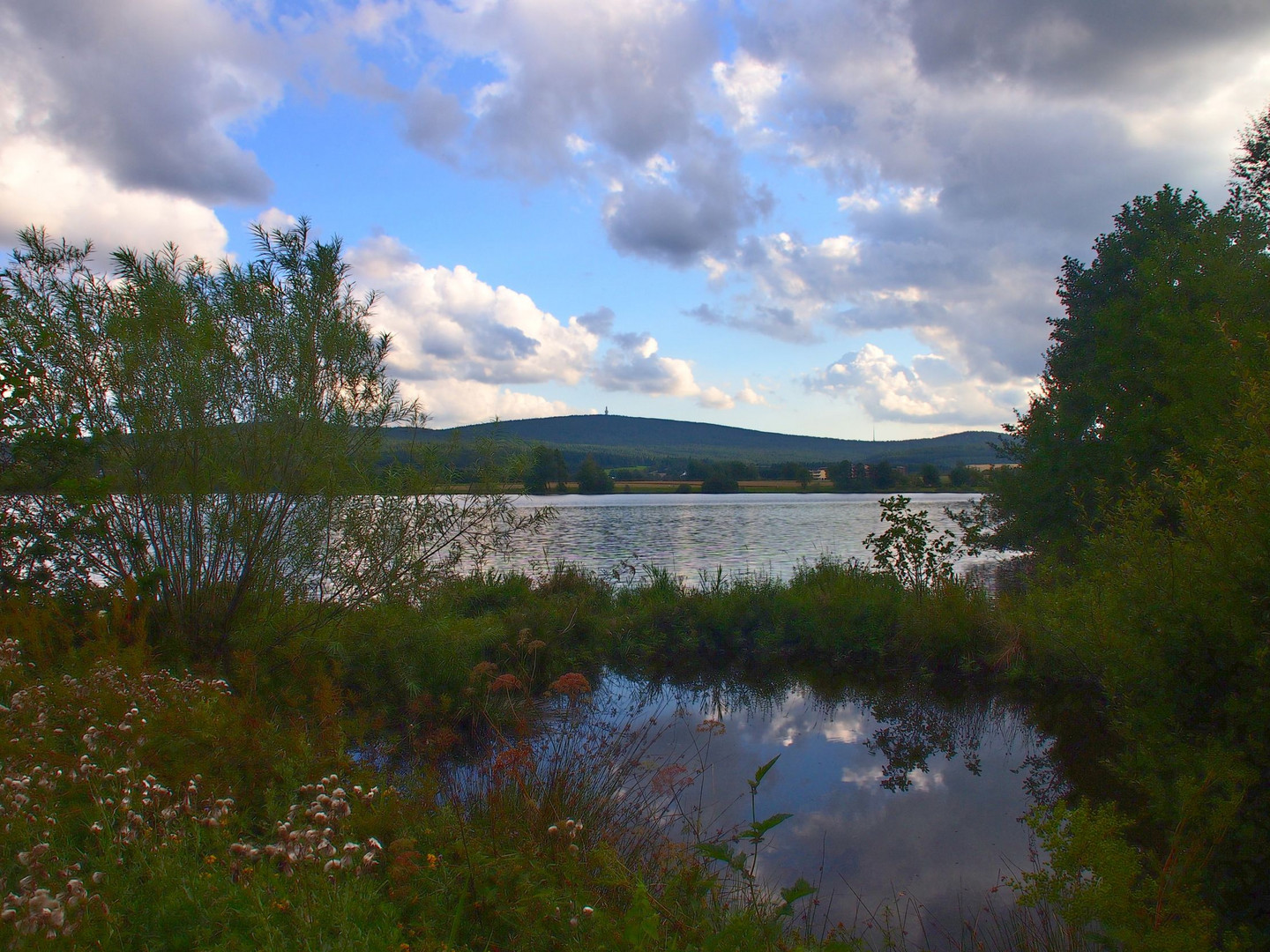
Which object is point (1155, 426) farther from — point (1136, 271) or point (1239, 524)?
point (1239, 524)

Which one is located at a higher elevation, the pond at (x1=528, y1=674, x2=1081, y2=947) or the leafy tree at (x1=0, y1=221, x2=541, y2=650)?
the leafy tree at (x1=0, y1=221, x2=541, y2=650)

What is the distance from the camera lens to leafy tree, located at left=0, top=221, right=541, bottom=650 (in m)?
6.91

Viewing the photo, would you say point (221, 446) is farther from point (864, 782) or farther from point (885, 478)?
point (885, 478)

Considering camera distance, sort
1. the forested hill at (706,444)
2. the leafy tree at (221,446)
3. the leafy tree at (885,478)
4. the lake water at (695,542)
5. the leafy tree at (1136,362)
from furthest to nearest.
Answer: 1. the forested hill at (706,444)
2. the leafy tree at (885,478)
3. the lake water at (695,542)
4. the leafy tree at (1136,362)
5. the leafy tree at (221,446)

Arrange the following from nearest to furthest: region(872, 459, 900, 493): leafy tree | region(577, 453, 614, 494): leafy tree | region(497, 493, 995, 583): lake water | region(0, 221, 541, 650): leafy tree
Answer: region(0, 221, 541, 650): leafy tree
region(497, 493, 995, 583): lake water
region(577, 453, 614, 494): leafy tree
region(872, 459, 900, 493): leafy tree

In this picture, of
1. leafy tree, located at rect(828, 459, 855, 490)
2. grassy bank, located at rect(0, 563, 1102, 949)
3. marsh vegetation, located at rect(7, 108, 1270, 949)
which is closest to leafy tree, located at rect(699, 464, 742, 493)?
leafy tree, located at rect(828, 459, 855, 490)

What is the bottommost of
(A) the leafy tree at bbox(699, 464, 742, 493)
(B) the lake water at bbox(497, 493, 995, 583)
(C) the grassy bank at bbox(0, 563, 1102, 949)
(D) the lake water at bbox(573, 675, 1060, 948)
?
(D) the lake water at bbox(573, 675, 1060, 948)

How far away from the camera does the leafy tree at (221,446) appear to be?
→ 6906mm

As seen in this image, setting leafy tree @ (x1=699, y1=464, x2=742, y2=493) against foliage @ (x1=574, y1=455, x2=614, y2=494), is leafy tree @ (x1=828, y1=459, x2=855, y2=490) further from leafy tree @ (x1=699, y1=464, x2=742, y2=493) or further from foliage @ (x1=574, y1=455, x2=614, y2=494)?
foliage @ (x1=574, y1=455, x2=614, y2=494)

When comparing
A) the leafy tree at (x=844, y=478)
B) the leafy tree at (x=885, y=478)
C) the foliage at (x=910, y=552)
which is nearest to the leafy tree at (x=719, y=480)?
the leafy tree at (x=844, y=478)

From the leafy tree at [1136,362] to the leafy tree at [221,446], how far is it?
778 centimetres

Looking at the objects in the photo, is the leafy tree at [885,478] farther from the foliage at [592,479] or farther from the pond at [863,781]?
the pond at [863,781]

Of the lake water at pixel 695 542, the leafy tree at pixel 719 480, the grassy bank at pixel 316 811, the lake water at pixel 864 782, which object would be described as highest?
the leafy tree at pixel 719 480

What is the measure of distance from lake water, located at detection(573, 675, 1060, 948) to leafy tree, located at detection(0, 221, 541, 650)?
326 cm
